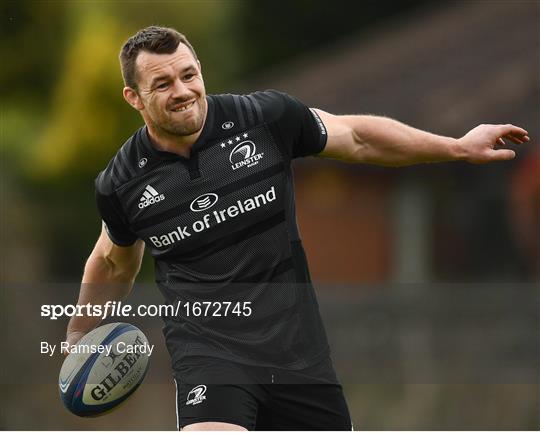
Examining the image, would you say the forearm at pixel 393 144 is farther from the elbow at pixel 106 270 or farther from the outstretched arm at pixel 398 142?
the elbow at pixel 106 270

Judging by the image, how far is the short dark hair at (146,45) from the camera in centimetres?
791

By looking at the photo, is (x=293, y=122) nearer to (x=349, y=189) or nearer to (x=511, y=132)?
(x=511, y=132)

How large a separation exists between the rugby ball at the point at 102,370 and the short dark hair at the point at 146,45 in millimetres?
1282

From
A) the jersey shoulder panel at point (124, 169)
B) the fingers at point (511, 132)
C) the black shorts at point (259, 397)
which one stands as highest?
the jersey shoulder panel at point (124, 169)

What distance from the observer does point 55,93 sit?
77.2ft

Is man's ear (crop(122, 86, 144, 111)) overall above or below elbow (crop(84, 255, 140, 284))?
above

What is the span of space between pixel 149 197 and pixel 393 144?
4.06 feet

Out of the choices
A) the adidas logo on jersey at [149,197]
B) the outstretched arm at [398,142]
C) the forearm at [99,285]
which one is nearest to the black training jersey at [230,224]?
the adidas logo on jersey at [149,197]

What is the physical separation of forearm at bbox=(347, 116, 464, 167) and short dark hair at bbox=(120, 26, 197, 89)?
99 cm

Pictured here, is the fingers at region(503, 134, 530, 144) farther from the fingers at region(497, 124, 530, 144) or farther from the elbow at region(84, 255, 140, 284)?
the elbow at region(84, 255, 140, 284)

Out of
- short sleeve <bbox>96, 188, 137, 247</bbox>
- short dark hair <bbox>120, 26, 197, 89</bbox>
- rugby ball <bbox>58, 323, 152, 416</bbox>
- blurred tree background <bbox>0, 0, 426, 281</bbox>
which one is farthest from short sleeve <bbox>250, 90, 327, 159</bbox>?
blurred tree background <bbox>0, 0, 426, 281</bbox>

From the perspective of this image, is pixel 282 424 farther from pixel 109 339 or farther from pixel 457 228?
pixel 457 228

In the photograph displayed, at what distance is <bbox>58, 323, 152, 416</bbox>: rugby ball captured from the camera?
824 cm

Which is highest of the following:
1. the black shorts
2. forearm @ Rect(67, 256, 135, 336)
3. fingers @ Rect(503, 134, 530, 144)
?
fingers @ Rect(503, 134, 530, 144)
